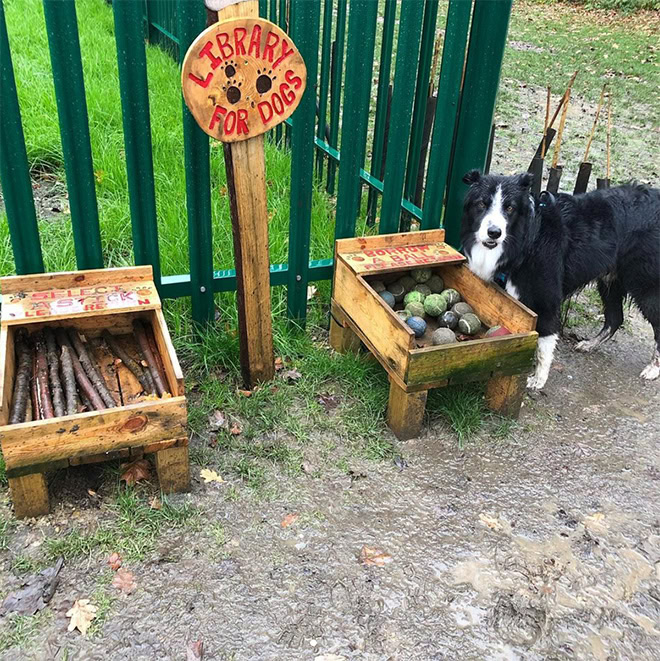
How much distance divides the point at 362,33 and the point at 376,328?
5.00 feet

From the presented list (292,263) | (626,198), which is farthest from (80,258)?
(626,198)

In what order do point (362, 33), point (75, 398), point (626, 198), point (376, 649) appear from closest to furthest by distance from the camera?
point (376, 649) < point (75, 398) < point (362, 33) < point (626, 198)

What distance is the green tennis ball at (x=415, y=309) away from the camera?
3430mm

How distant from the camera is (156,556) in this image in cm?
244

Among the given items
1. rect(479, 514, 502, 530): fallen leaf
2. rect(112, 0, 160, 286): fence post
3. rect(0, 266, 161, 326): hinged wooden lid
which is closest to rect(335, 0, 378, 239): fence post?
rect(112, 0, 160, 286): fence post

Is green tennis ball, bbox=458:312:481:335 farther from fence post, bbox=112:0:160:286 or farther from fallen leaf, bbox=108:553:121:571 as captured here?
fallen leaf, bbox=108:553:121:571

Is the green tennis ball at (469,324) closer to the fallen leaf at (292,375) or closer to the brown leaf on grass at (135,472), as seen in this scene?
the fallen leaf at (292,375)

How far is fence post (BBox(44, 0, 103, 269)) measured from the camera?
2.69 metres

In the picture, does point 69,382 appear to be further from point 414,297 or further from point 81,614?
point 414,297

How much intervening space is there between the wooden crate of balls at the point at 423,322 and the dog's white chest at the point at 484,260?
0.08m

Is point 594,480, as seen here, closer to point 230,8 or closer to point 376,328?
point 376,328

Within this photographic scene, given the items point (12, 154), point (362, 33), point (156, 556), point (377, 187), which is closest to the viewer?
point (156, 556)

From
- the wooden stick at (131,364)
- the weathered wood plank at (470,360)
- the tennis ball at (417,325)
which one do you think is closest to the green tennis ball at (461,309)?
the tennis ball at (417,325)

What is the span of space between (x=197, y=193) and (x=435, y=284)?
56.7 inches
